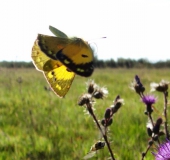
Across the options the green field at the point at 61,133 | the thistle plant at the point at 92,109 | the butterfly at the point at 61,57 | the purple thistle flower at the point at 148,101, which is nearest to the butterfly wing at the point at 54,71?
the butterfly at the point at 61,57

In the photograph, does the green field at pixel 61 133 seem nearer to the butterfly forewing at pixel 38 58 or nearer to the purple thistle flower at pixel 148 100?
the purple thistle flower at pixel 148 100

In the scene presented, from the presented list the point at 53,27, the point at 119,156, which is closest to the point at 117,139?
the point at 119,156

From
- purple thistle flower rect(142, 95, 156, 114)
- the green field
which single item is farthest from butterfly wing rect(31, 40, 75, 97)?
the green field

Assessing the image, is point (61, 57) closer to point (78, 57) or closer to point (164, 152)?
point (78, 57)

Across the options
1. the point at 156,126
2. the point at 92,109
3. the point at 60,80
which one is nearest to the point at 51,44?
the point at 60,80

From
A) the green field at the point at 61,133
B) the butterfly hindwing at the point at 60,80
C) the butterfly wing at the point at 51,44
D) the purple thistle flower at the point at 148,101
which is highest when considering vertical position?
the butterfly wing at the point at 51,44

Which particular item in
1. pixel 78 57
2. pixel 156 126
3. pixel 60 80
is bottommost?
pixel 156 126

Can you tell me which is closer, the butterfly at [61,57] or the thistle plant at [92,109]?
the butterfly at [61,57]
